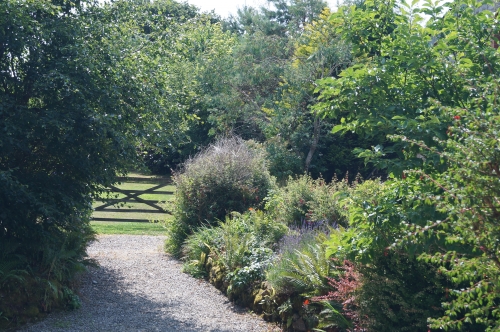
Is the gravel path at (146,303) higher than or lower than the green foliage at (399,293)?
lower

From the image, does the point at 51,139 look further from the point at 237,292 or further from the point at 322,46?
the point at 322,46

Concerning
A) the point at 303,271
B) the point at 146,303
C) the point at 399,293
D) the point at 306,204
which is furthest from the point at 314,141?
the point at 399,293

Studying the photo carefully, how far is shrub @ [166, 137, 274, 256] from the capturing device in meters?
13.9

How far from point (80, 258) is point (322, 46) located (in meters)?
11.8

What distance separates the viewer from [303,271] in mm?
7969

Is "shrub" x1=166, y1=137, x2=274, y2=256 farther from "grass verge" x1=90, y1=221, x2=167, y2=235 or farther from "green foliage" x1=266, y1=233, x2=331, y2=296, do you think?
"green foliage" x1=266, y1=233, x2=331, y2=296

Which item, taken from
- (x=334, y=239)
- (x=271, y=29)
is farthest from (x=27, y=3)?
(x=271, y=29)

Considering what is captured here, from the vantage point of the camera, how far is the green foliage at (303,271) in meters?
7.71

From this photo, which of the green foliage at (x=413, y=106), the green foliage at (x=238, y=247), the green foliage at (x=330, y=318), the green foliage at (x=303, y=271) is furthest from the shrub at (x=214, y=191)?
the green foliage at (x=413, y=106)

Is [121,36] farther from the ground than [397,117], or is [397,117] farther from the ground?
[121,36]

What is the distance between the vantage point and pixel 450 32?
6012 millimetres

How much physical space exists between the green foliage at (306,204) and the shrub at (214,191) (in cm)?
111

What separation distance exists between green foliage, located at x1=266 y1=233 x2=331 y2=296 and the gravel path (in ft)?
2.42

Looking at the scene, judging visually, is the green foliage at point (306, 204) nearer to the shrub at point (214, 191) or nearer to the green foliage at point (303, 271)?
→ the shrub at point (214, 191)
